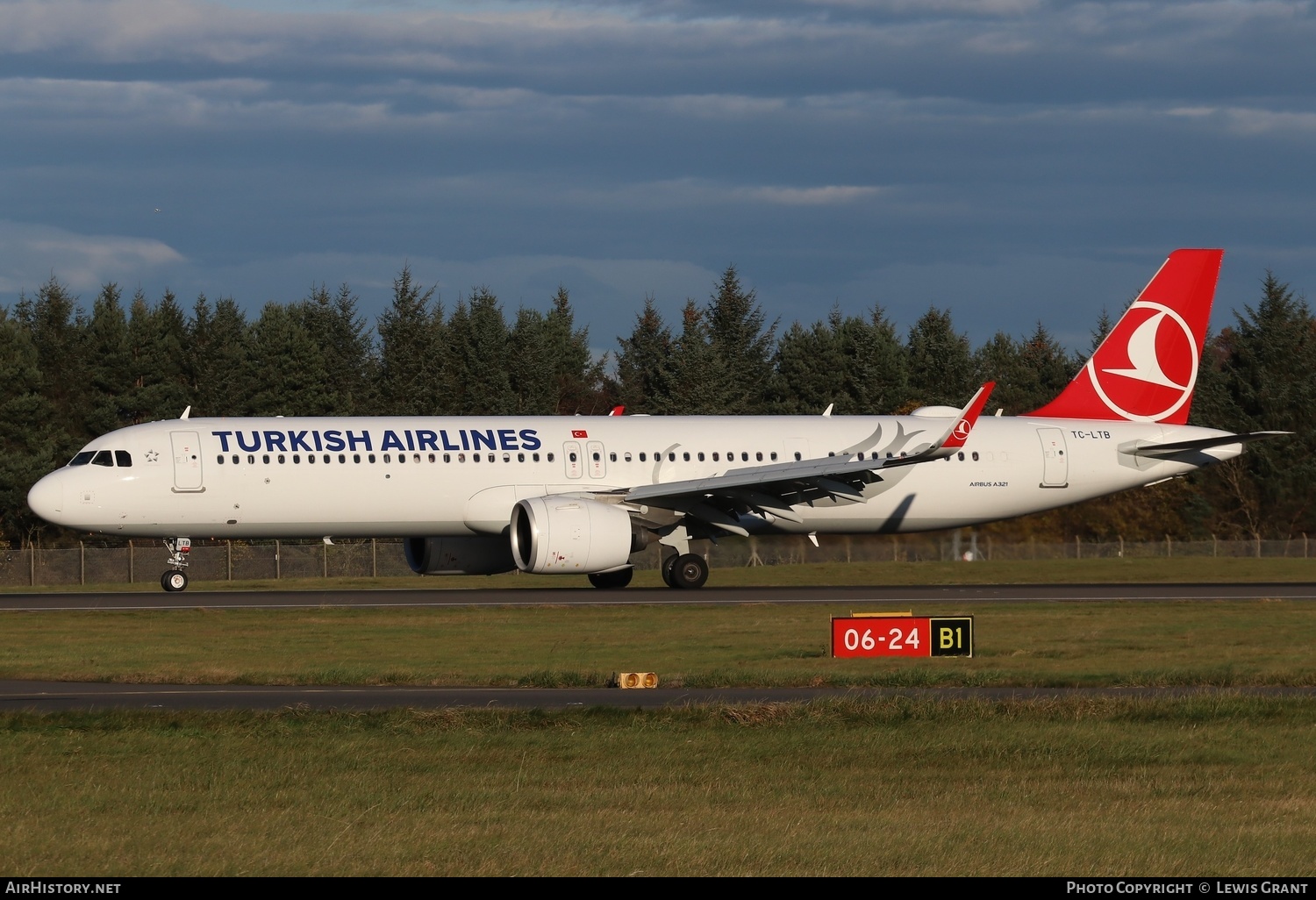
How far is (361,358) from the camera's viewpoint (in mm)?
100688

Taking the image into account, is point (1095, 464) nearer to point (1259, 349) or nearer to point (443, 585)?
point (443, 585)

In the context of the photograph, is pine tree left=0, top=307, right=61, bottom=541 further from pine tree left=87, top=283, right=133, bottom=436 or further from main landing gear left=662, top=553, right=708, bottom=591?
main landing gear left=662, top=553, right=708, bottom=591

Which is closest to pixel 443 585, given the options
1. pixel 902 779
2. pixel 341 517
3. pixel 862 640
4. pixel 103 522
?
pixel 341 517

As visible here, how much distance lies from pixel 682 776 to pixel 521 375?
3174 inches

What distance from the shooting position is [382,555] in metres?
61.5

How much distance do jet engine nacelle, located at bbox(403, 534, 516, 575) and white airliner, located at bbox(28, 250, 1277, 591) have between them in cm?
5

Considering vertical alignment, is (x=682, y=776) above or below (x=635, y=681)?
below

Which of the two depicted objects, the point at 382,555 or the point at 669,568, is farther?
the point at 382,555

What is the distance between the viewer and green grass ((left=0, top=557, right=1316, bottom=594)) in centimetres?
4600

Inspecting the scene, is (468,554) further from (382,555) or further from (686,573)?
(382,555)

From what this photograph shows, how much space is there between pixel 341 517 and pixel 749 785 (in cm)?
2675

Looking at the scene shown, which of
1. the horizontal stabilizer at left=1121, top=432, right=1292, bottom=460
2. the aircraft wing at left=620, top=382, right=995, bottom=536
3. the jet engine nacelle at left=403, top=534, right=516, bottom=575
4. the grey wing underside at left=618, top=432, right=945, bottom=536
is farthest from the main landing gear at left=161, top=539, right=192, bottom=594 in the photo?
the horizontal stabilizer at left=1121, top=432, right=1292, bottom=460

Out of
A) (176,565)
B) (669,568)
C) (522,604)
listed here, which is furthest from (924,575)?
(176,565)

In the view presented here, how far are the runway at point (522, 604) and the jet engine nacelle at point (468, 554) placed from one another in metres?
0.62
